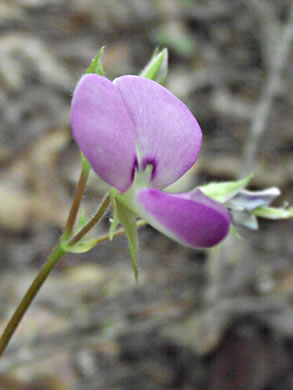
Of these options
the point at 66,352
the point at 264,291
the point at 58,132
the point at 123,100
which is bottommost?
the point at 264,291

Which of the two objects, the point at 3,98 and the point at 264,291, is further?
the point at 3,98

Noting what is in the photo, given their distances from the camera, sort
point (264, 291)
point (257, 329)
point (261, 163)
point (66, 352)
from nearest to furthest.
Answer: point (66, 352) < point (257, 329) < point (264, 291) < point (261, 163)

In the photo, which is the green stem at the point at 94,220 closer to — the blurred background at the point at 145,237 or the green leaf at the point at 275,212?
the green leaf at the point at 275,212

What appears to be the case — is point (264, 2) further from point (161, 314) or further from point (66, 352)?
point (66, 352)

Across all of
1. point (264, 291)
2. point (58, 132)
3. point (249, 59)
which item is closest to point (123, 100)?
point (264, 291)

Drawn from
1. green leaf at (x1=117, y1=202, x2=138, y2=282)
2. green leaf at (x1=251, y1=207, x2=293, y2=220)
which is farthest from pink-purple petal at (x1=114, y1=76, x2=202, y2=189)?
green leaf at (x1=251, y1=207, x2=293, y2=220)
